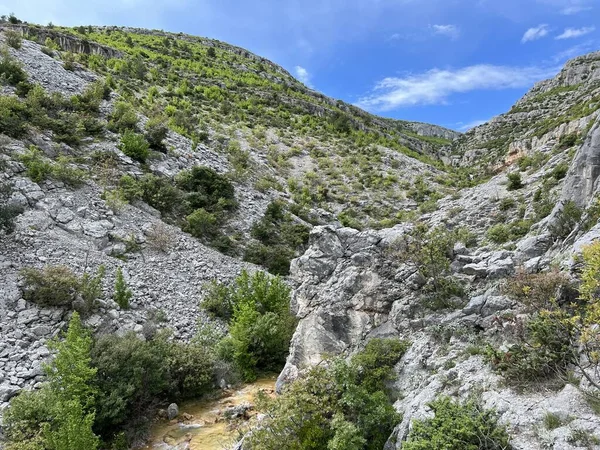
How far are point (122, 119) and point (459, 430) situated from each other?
24.5m

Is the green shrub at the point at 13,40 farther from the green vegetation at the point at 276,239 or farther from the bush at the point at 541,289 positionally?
the bush at the point at 541,289

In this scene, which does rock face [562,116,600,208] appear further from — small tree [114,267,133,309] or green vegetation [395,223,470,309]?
small tree [114,267,133,309]

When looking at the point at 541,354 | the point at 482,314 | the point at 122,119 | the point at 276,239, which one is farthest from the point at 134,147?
the point at 541,354

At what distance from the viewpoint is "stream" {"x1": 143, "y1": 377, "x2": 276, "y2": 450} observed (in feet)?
31.6

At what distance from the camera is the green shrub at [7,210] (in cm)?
1320

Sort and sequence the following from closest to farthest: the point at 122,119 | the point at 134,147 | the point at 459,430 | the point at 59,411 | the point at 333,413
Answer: the point at 459,430 < the point at 59,411 < the point at 333,413 < the point at 134,147 < the point at 122,119

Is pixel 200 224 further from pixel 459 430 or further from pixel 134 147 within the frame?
pixel 459 430

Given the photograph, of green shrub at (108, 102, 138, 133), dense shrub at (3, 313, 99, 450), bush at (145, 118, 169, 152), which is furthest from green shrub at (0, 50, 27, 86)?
dense shrub at (3, 313, 99, 450)

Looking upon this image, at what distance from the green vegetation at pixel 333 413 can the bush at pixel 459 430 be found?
4.31ft

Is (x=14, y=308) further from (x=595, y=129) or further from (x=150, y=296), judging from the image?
(x=595, y=129)

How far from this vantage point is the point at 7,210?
13.3 m

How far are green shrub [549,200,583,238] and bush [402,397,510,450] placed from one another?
5.89m

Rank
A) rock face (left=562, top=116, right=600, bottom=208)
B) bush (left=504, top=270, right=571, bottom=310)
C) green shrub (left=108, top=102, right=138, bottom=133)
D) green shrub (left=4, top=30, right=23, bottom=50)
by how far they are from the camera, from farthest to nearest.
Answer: green shrub (left=4, top=30, right=23, bottom=50) < green shrub (left=108, top=102, right=138, bottom=133) < rock face (left=562, top=116, right=600, bottom=208) < bush (left=504, top=270, right=571, bottom=310)

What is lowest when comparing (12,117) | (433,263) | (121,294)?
(121,294)
